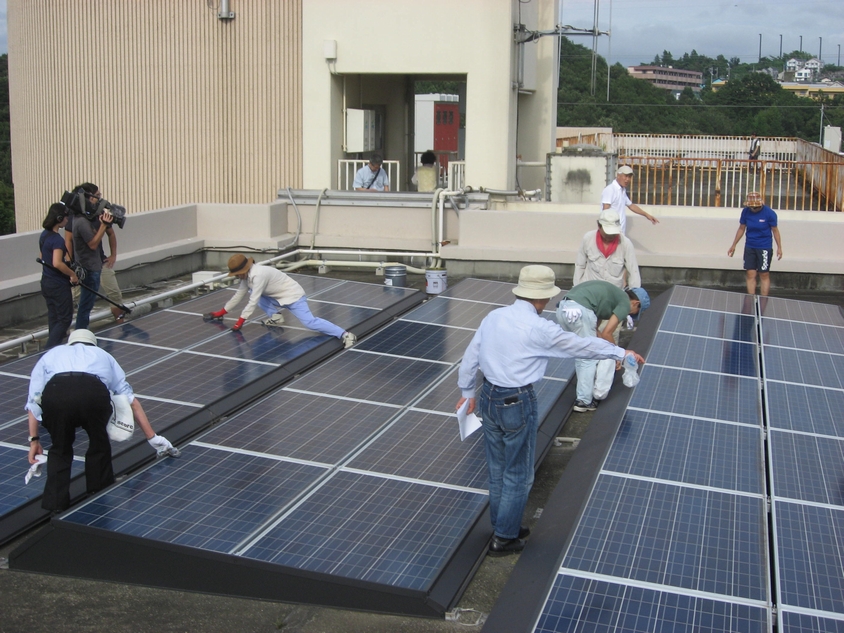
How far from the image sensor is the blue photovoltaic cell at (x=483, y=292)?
12914mm

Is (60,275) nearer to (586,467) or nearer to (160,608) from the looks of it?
(160,608)

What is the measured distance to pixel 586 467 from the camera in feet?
23.4

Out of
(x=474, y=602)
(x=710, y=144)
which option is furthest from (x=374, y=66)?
(x=710, y=144)

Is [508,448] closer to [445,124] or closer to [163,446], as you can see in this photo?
[163,446]

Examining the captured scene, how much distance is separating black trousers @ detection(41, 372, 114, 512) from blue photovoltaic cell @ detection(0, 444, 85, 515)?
0.29m

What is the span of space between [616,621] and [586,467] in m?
2.14

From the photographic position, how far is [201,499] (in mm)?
6715

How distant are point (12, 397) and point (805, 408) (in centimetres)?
713

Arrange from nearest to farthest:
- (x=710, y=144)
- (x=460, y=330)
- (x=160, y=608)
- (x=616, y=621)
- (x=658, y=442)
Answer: (x=616, y=621), (x=160, y=608), (x=658, y=442), (x=460, y=330), (x=710, y=144)

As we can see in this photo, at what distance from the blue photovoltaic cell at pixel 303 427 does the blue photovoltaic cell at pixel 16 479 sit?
127 centimetres

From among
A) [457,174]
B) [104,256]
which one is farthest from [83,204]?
[457,174]

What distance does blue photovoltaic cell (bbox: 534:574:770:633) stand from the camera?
4988 mm

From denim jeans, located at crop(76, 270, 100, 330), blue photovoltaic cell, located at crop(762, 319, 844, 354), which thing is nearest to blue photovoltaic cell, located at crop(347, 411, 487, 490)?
blue photovoltaic cell, located at crop(762, 319, 844, 354)

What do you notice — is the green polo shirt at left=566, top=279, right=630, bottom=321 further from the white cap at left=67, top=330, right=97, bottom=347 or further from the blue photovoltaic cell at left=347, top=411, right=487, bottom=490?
the white cap at left=67, top=330, right=97, bottom=347
